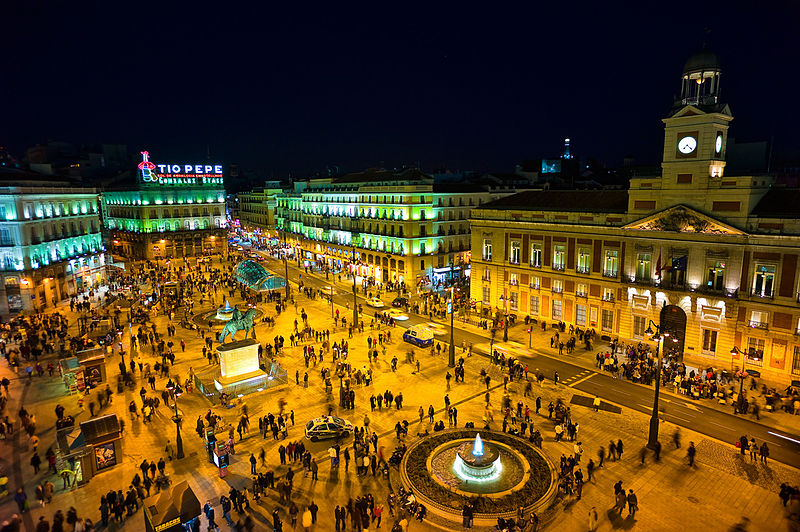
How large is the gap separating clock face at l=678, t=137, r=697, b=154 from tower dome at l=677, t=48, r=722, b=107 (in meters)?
2.83

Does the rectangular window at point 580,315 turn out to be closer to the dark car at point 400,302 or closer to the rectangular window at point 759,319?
the rectangular window at point 759,319

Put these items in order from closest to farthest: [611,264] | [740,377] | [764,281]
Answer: [740,377]
[764,281]
[611,264]

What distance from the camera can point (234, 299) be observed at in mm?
61344

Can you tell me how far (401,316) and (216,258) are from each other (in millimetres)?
60700

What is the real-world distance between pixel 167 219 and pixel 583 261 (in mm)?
84127

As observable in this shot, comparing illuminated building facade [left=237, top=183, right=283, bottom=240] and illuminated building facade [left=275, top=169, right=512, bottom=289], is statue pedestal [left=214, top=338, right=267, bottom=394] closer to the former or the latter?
illuminated building facade [left=275, top=169, right=512, bottom=289]

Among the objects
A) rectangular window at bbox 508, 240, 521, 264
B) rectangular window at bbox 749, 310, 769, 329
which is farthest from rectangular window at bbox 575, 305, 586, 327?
rectangular window at bbox 749, 310, 769, 329

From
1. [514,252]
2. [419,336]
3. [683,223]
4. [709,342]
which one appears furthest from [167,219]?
[709,342]

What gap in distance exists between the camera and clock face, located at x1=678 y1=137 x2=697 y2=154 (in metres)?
36.2

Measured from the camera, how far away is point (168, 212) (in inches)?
3745

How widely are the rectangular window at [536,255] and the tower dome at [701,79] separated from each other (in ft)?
58.6

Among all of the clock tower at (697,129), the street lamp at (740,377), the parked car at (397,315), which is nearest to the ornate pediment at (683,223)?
the clock tower at (697,129)

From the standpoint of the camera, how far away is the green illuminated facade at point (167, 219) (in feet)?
305

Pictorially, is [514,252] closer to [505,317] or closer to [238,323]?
[505,317]
